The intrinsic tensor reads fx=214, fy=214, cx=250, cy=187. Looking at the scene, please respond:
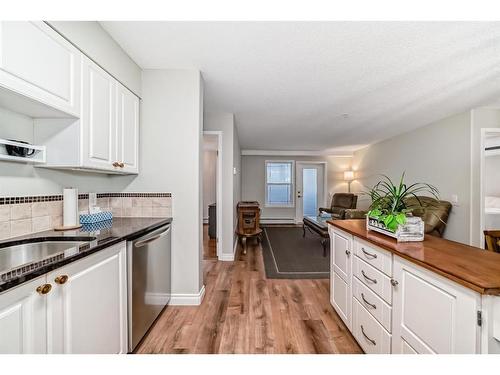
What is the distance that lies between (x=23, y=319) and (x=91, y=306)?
37 cm

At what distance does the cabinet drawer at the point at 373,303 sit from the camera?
4.14 ft

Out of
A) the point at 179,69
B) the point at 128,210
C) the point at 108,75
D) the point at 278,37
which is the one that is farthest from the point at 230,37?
the point at 128,210

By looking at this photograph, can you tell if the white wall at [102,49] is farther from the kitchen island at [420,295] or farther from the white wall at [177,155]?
the kitchen island at [420,295]

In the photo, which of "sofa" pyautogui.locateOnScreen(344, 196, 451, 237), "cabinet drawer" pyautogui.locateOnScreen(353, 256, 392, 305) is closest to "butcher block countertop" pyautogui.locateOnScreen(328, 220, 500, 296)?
"cabinet drawer" pyautogui.locateOnScreen(353, 256, 392, 305)

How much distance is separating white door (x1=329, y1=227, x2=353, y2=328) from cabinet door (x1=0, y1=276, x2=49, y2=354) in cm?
183

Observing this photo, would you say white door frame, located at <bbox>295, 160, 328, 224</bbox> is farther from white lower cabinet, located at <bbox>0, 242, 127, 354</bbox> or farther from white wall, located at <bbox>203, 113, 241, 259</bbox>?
white lower cabinet, located at <bbox>0, 242, 127, 354</bbox>

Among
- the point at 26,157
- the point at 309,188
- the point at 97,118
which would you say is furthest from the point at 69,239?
the point at 309,188

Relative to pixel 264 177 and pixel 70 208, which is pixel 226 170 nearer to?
pixel 70 208

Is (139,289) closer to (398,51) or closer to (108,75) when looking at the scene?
(108,75)

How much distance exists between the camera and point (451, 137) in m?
3.62

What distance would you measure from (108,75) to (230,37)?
3.27 feet

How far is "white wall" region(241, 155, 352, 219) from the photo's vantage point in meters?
7.30

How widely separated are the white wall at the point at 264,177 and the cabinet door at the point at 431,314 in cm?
611

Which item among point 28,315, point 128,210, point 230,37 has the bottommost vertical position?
point 28,315
